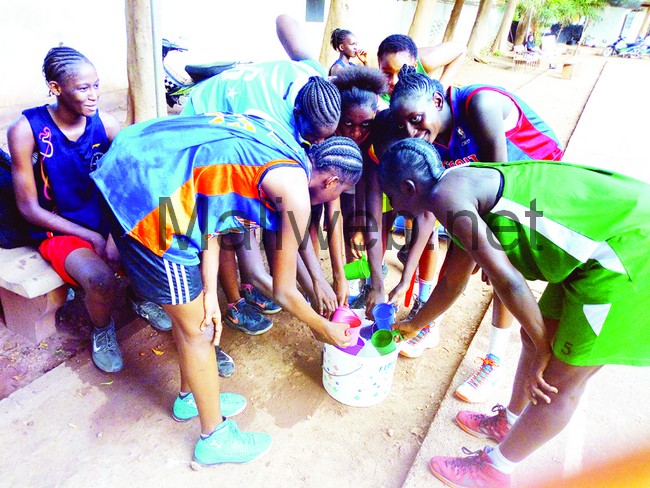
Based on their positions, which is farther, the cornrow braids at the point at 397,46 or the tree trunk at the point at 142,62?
the tree trunk at the point at 142,62

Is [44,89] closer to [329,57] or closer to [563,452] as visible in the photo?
[329,57]

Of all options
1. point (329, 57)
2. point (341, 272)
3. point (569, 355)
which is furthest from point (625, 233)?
point (329, 57)

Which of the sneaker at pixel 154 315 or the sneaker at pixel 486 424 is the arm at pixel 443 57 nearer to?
the sneaker at pixel 486 424

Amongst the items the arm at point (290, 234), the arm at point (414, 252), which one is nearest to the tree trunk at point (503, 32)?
the arm at point (414, 252)

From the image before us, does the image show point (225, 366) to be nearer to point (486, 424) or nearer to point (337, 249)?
point (337, 249)

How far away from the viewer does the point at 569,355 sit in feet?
4.80

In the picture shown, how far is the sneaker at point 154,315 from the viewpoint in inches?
103

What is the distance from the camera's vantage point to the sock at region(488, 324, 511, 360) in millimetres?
2285

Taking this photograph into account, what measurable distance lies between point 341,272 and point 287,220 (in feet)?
3.07

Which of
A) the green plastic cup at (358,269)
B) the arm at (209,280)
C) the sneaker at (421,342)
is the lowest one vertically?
the sneaker at (421,342)

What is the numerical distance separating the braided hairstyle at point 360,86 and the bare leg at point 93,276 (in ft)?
4.46

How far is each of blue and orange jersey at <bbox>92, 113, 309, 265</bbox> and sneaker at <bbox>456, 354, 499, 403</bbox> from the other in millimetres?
1316

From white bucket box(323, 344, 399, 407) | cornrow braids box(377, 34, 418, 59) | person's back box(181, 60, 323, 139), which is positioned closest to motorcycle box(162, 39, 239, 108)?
cornrow braids box(377, 34, 418, 59)

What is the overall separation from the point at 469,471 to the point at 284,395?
893 millimetres
